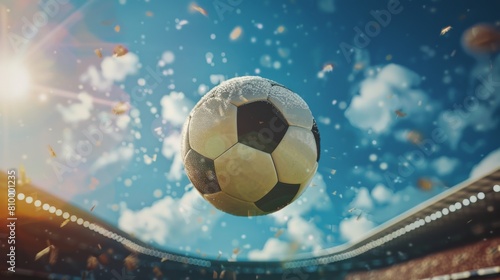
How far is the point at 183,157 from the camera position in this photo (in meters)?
2.93

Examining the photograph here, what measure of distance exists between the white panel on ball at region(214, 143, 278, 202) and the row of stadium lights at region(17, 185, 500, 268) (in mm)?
12949

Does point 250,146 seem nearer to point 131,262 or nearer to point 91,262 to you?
point 91,262

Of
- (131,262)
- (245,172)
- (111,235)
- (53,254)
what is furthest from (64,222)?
(245,172)

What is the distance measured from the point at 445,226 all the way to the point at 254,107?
1723 centimetres

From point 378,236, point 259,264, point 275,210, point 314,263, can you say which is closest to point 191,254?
point 259,264

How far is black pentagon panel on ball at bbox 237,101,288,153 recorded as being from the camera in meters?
2.54

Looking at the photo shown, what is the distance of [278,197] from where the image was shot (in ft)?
9.11

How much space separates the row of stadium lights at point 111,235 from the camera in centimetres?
1351

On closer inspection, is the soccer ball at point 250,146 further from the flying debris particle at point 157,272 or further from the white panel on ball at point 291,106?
the flying debris particle at point 157,272

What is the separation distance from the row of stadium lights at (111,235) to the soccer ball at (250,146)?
13511 mm

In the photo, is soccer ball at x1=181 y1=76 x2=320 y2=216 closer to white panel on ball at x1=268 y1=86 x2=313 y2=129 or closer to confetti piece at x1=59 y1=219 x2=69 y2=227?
white panel on ball at x1=268 y1=86 x2=313 y2=129

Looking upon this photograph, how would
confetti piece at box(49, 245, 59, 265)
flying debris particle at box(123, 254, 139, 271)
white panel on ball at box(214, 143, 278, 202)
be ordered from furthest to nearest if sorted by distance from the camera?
flying debris particle at box(123, 254, 139, 271), confetti piece at box(49, 245, 59, 265), white panel on ball at box(214, 143, 278, 202)

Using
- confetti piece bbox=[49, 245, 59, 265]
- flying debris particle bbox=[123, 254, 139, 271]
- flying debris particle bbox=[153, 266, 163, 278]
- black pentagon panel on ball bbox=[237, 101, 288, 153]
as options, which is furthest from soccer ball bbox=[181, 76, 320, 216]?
flying debris particle bbox=[153, 266, 163, 278]

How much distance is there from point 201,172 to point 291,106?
1040mm
